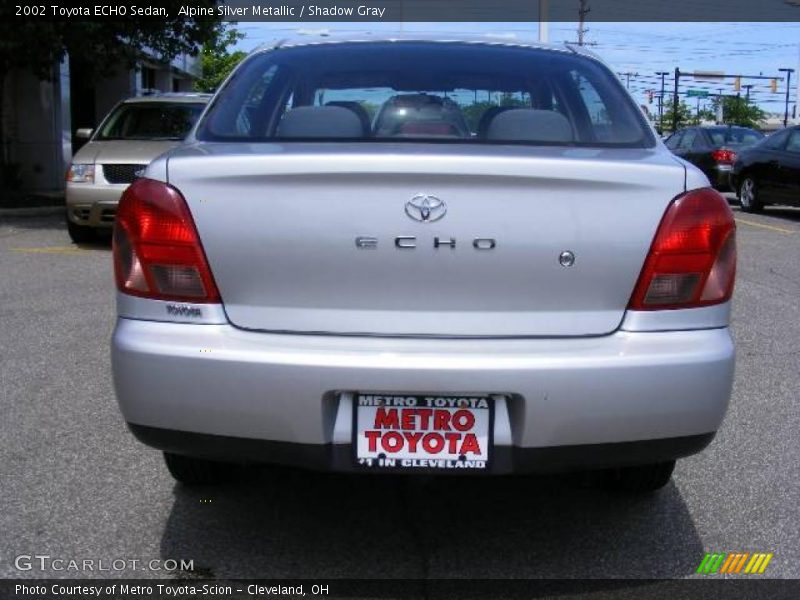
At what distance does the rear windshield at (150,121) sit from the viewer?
10.9 m

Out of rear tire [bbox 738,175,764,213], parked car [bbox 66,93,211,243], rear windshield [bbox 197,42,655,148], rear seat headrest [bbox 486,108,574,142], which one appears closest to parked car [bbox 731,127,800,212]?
rear tire [bbox 738,175,764,213]

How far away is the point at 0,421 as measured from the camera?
14.6 feet

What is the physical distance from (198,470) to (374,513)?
2.14ft

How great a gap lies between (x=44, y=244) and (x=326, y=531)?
8.30 metres

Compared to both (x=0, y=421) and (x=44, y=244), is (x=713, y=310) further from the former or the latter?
(x=44, y=244)

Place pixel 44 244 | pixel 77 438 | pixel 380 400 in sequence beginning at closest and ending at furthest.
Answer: pixel 380 400, pixel 77 438, pixel 44 244

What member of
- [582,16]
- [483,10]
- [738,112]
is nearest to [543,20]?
[483,10]

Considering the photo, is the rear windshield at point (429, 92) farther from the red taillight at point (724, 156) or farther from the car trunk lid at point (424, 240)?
the red taillight at point (724, 156)

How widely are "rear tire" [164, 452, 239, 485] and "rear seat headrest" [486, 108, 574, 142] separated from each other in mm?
1525

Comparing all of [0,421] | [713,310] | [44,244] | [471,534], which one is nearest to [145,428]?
[471,534]

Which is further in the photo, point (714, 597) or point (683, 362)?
point (714, 597)

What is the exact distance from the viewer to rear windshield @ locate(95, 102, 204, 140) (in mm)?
10906

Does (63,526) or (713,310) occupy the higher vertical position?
(713,310)

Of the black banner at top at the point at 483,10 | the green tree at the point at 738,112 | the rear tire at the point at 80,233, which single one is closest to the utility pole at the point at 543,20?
the black banner at top at the point at 483,10
